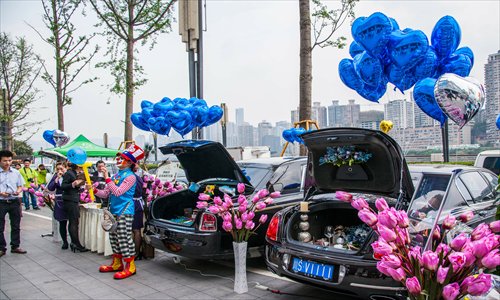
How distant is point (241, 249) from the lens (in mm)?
5020

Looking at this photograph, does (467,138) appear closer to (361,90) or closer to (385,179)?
(361,90)

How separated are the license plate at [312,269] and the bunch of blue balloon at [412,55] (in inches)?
128

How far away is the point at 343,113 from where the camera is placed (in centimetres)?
1252

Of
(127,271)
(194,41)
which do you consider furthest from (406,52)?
(194,41)

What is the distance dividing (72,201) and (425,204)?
19.2 feet

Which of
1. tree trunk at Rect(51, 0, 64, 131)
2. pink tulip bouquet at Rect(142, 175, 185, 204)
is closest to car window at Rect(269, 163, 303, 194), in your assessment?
pink tulip bouquet at Rect(142, 175, 185, 204)

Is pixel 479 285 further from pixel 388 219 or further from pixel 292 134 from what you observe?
pixel 292 134

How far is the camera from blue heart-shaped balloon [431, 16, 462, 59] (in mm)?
6195

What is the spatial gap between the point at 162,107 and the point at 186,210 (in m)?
2.65

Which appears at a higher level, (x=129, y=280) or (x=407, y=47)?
(x=407, y=47)

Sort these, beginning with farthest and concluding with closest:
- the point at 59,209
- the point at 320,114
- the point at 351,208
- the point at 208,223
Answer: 1. the point at 320,114
2. the point at 59,209
3. the point at 208,223
4. the point at 351,208

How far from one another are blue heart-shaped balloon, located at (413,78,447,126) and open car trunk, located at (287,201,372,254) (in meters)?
2.23

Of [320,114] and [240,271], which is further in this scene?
[320,114]

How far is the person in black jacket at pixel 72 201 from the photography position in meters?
7.21
